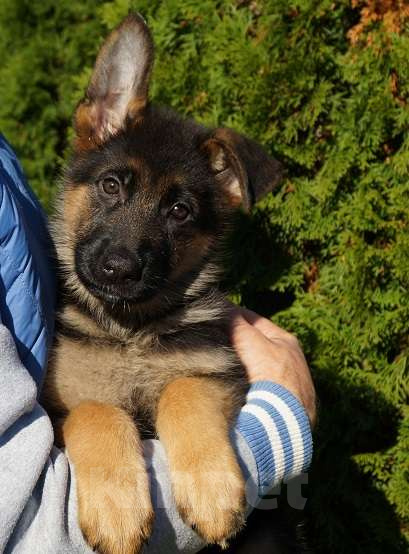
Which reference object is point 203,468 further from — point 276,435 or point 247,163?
point 247,163

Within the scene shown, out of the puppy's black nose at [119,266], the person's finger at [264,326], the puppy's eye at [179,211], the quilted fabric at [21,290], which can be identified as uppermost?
the quilted fabric at [21,290]

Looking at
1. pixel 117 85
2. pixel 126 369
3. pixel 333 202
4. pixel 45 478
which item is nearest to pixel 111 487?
pixel 45 478

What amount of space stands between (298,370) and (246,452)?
2.04 ft

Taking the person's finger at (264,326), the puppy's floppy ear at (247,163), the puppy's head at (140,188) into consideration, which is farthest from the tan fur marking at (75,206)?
the person's finger at (264,326)

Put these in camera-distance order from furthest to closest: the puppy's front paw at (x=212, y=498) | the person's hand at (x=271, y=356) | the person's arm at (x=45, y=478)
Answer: the person's hand at (x=271, y=356) → the puppy's front paw at (x=212, y=498) → the person's arm at (x=45, y=478)

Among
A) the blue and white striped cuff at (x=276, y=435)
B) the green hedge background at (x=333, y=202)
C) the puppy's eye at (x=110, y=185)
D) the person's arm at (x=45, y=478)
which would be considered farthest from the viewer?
the green hedge background at (x=333, y=202)

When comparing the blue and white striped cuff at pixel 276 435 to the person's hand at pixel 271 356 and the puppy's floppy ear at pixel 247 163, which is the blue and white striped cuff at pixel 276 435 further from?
the puppy's floppy ear at pixel 247 163

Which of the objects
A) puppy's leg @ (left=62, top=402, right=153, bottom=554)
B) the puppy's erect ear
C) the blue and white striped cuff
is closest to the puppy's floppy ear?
the puppy's erect ear

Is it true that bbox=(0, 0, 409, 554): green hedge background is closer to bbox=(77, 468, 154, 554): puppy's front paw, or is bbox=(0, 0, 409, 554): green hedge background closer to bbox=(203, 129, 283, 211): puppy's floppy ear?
bbox=(203, 129, 283, 211): puppy's floppy ear

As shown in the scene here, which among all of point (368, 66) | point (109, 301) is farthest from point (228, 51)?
point (109, 301)

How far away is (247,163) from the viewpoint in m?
2.98

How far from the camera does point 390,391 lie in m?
3.64

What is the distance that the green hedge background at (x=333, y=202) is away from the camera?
11.7 feet

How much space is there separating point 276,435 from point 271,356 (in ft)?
1.84
